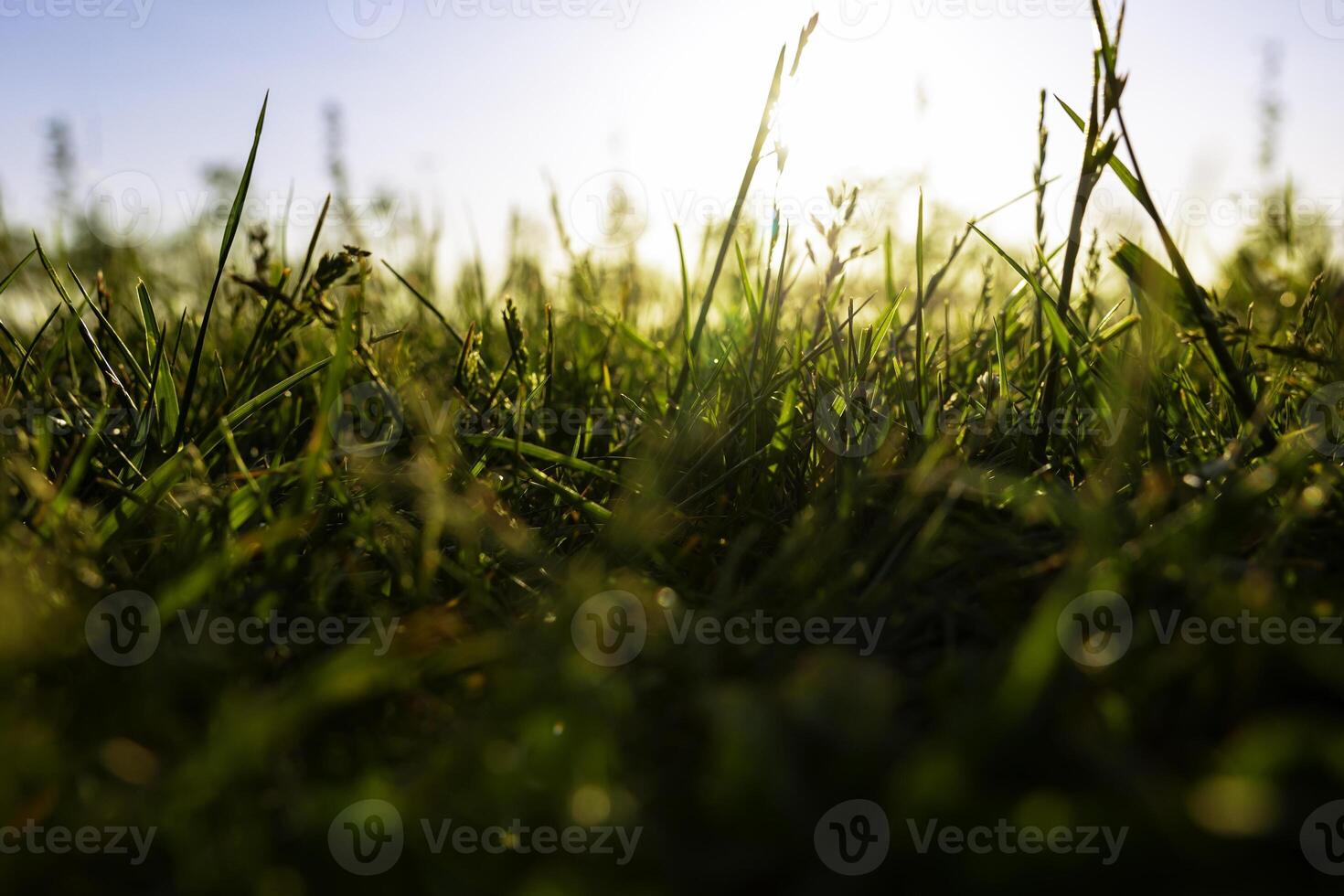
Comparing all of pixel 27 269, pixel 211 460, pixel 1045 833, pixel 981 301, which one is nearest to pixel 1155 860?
pixel 1045 833

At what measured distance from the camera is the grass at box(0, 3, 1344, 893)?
2.02 feet

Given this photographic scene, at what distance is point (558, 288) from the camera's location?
281 centimetres

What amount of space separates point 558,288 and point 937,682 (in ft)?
7.40

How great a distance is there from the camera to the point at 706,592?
1119 millimetres

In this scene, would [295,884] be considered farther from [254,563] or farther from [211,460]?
[211,460]

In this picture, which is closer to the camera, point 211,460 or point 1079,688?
point 1079,688

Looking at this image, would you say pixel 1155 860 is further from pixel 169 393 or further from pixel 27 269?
pixel 27 269

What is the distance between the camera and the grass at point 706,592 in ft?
2.02

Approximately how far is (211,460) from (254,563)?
35cm

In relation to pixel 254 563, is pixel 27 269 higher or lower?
higher

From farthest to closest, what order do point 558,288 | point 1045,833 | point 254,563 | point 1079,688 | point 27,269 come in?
point 27,269 < point 558,288 < point 254,563 < point 1079,688 < point 1045,833

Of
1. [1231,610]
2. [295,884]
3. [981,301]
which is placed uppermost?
[981,301]

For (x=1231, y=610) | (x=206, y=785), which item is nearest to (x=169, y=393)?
(x=206, y=785)

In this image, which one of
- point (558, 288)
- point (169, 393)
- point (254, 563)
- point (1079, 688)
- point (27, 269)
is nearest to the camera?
point (1079, 688)
